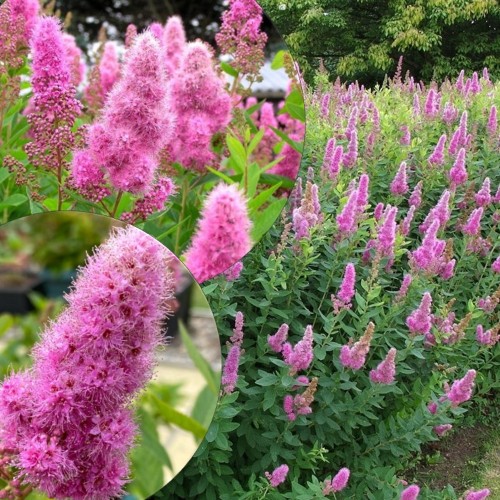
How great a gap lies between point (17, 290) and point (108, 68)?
339 mm

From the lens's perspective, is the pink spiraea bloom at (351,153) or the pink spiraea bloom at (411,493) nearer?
the pink spiraea bloom at (411,493)

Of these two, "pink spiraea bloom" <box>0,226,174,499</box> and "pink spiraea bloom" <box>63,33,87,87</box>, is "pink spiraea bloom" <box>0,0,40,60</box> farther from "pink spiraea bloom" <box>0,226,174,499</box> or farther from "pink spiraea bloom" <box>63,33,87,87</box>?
"pink spiraea bloom" <box>0,226,174,499</box>

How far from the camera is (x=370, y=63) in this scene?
3.10m

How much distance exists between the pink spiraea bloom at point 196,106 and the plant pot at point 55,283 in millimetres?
237

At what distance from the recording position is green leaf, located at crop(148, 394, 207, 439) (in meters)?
0.75

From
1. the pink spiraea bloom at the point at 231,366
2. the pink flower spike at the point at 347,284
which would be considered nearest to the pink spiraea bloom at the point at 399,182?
Answer: the pink flower spike at the point at 347,284

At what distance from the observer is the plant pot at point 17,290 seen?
0.69 meters

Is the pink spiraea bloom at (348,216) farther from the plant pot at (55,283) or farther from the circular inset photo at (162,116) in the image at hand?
the plant pot at (55,283)

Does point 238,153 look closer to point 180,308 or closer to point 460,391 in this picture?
point 180,308

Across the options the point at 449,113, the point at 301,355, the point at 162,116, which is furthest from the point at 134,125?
the point at 449,113

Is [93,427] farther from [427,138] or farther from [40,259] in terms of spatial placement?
[427,138]

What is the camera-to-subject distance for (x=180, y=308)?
0.74 meters

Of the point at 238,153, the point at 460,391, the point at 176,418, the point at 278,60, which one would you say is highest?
the point at 278,60

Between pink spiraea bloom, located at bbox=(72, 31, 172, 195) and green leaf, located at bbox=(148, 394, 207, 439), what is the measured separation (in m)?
0.24
